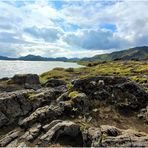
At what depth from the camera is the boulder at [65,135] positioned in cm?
2334

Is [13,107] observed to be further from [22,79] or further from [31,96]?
[22,79]

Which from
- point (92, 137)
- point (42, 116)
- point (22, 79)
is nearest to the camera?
point (92, 137)

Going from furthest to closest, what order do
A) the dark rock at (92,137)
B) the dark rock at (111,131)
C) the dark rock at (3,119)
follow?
1. the dark rock at (3,119)
2. the dark rock at (111,131)
3. the dark rock at (92,137)

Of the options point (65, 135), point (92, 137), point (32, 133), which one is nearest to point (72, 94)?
point (65, 135)

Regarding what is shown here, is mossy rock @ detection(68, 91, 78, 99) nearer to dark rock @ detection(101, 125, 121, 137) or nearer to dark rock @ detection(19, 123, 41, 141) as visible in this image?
dark rock @ detection(19, 123, 41, 141)

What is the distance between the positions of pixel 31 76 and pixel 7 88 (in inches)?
425

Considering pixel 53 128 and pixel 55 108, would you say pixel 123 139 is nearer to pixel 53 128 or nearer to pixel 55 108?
pixel 53 128

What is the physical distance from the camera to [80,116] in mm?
27906

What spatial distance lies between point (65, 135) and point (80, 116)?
433 cm

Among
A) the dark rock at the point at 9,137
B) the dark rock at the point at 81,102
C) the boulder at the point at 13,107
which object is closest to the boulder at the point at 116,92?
the dark rock at the point at 81,102

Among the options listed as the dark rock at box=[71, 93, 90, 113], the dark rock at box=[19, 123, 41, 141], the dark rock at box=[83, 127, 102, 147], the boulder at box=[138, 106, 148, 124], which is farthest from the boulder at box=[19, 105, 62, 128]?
the boulder at box=[138, 106, 148, 124]

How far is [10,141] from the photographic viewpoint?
80.7 ft

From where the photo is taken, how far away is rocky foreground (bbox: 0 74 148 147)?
23345 millimetres

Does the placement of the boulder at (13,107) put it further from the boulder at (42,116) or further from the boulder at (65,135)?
the boulder at (65,135)
